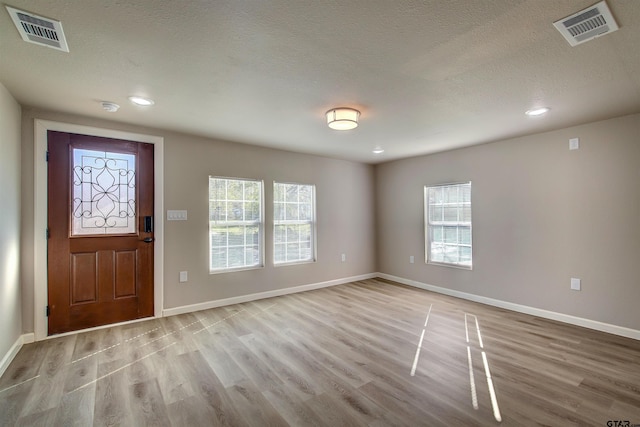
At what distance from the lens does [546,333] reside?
10.5 ft

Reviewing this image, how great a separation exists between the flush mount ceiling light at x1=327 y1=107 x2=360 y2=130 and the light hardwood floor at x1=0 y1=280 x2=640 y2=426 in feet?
7.24

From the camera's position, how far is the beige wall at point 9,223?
244 centimetres

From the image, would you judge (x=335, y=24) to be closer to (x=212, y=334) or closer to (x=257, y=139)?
(x=257, y=139)

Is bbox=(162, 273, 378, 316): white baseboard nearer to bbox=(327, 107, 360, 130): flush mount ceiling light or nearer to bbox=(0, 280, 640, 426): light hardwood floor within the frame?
bbox=(0, 280, 640, 426): light hardwood floor

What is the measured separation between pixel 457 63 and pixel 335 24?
97 centimetres

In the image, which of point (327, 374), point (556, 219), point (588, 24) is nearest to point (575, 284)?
point (556, 219)

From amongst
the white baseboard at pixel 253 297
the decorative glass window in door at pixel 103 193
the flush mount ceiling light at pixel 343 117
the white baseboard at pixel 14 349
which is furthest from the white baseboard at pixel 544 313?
the white baseboard at pixel 14 349

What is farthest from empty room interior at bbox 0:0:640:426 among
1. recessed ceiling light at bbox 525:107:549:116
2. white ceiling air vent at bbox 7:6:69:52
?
recessed ceiling light at bbox 525:107:549:116

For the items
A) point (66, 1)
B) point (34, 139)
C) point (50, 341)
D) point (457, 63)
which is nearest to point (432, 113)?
point (457, 63)

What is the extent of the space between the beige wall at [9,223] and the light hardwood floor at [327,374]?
0.32 metres

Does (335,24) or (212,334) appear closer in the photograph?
(335,24)

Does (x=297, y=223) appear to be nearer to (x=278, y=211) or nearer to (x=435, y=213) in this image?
(x=278, y=211)

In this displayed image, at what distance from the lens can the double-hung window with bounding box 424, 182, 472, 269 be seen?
15.2 ft

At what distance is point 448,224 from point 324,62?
3.70 metres
